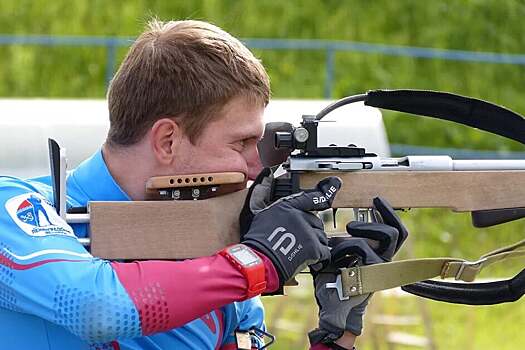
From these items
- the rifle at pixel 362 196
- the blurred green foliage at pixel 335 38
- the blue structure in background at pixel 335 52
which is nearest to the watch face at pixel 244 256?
the rifle at pixel 362 196

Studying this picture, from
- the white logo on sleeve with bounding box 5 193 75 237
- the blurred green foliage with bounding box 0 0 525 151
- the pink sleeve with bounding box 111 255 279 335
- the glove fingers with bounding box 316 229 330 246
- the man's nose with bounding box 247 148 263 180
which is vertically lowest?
the blurred green foliage with bounding box 0 0 525 151

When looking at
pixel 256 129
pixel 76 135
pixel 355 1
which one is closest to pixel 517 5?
pixel 355 1

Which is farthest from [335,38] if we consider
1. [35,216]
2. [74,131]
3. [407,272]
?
[35,216]

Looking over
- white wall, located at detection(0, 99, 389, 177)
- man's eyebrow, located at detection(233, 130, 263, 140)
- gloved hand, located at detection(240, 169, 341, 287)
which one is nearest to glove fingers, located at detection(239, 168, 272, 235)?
gloved hand, located at detection(240, 169, 341, 287)

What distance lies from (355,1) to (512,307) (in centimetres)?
842

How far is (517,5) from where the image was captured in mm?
14664

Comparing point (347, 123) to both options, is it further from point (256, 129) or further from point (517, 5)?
point (517, 5)

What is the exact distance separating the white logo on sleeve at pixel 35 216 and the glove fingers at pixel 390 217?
2.93 feet

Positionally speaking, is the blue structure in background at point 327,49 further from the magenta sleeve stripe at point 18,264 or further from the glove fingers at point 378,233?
the magenta sleeve stripe at point 18,264

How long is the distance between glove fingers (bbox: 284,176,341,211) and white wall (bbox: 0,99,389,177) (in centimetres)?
341

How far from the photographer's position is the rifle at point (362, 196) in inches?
128

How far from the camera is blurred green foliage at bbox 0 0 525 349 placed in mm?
15281

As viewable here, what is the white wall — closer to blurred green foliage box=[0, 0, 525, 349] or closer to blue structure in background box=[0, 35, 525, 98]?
blurred green foliage box=[0, 0, 525, 349]

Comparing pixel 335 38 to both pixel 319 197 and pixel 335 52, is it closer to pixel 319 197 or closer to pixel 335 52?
pixel 335 52
